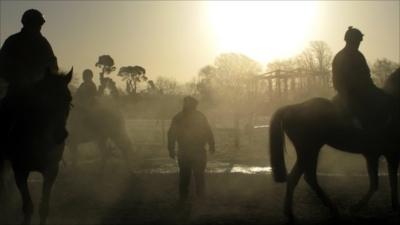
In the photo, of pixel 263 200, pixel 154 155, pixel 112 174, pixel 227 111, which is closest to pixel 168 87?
pixel 227 111

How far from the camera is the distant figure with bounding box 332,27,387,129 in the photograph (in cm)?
901

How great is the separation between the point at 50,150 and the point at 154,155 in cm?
1375

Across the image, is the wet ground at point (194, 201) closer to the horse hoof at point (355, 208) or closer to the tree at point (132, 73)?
the horse hoof at point (355, 208)

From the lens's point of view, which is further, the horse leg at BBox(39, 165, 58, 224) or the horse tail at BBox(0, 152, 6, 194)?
the horse tail at BBox(0, 152, 6, 194)

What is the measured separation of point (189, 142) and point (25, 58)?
3.47 m

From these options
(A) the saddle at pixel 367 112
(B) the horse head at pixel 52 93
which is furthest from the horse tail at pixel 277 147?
(B) the horse head at pixel 52 93

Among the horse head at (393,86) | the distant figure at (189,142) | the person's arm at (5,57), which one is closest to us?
the person's arm at (5,57)

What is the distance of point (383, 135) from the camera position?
9211 millimetres

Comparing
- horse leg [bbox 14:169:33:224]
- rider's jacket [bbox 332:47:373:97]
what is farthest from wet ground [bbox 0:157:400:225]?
rider's jacket [bbox 332:47:373:97]

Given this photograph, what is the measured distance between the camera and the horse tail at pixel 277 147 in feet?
28.5

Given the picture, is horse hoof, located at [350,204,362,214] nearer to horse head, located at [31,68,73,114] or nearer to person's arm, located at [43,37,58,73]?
horse head, located at [31,68,73,114]

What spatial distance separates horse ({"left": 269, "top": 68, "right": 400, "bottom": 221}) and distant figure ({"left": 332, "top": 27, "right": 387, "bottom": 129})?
0.21 meters

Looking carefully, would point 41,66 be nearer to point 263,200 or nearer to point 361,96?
point 263,200

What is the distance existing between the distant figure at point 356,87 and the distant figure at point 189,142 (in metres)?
2.76
